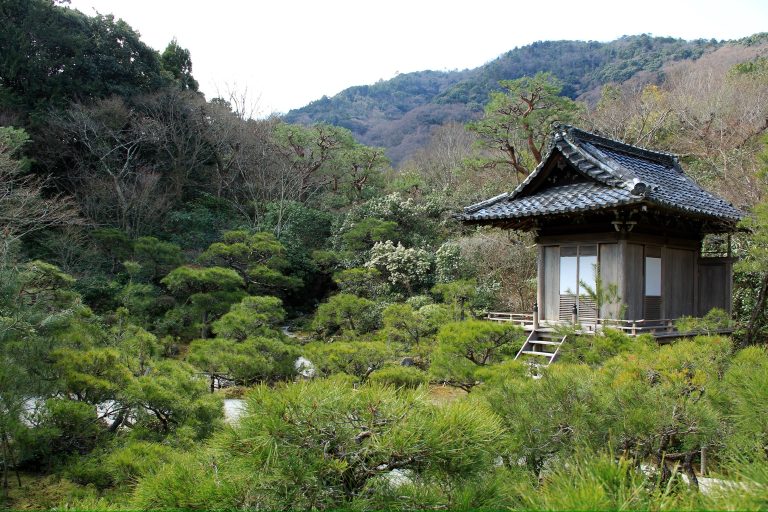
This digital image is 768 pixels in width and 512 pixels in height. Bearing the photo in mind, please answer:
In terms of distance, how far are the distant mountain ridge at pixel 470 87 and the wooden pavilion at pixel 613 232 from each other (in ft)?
107

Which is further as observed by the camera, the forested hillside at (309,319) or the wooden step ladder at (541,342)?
the wooden step ladder at (541,342)

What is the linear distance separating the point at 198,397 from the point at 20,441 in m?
1.84

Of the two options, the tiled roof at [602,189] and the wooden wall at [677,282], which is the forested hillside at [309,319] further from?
the tiled roof at [602,189]

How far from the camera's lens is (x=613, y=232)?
9.27m

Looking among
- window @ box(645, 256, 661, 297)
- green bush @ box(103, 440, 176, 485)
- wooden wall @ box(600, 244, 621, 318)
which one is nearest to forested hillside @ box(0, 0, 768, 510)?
green bush @ box(103, 440, 176, 485)

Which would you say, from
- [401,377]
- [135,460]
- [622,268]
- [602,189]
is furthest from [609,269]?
[135,460]

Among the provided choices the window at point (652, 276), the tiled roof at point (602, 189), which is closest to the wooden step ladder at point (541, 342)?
the window at point (652, 276)

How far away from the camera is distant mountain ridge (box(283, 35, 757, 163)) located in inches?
1829

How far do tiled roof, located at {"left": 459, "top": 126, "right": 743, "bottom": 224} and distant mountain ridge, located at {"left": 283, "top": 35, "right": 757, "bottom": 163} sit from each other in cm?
3205

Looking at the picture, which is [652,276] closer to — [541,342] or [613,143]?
[541,342]

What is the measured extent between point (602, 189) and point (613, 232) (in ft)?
2.57

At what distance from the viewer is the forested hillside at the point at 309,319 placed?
2.27 meters

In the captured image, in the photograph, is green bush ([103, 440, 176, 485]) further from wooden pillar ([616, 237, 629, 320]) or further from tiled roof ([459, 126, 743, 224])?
wooden pillar ([616, 237, 629, 320])

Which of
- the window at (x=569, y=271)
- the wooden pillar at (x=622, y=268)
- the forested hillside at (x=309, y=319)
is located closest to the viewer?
the forested hillside at (x=309, y=319)
